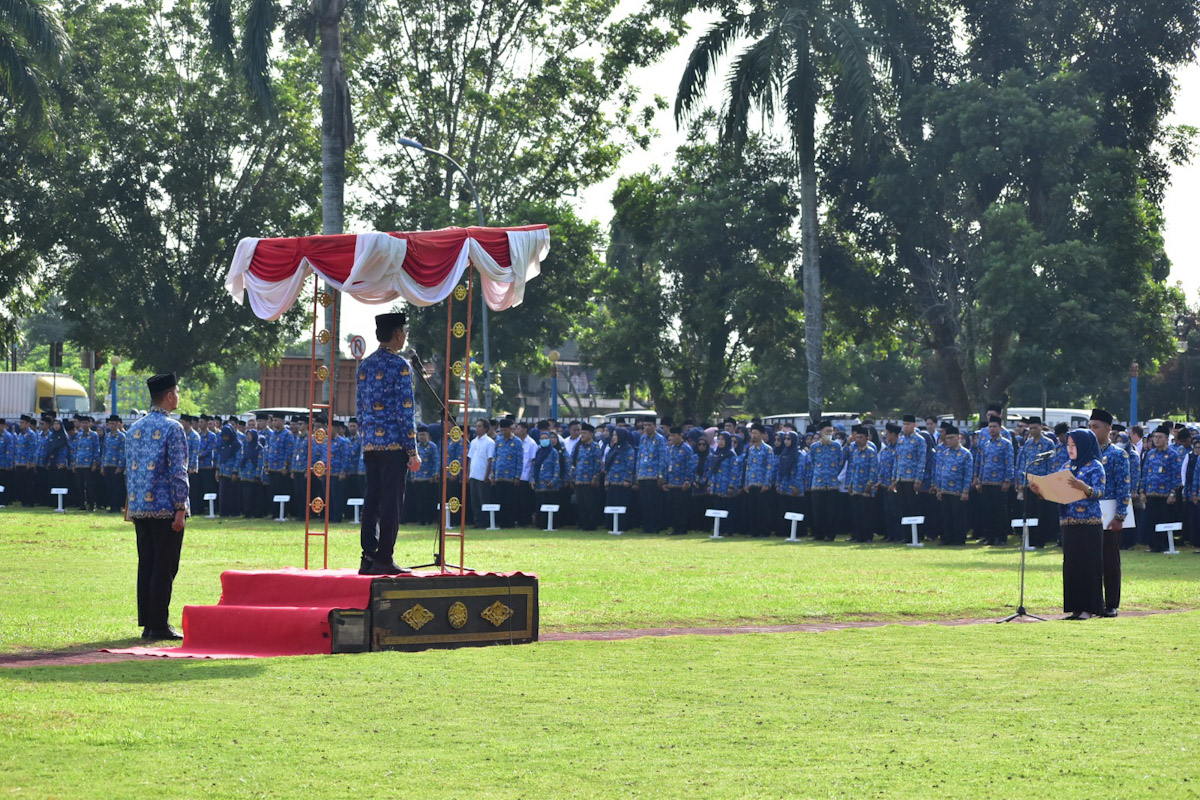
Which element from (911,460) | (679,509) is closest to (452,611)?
(911,460)

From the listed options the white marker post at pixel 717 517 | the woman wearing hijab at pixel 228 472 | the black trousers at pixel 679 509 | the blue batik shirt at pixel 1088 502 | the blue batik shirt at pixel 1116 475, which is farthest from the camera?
the woman wearing hijab at pixel 228 472

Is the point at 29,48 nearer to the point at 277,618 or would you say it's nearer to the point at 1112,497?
the point at 277,618

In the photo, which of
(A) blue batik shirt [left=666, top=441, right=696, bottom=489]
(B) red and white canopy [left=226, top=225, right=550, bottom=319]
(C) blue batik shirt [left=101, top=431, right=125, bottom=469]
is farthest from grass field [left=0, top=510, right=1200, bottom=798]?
Result: (C) blue batik shirt [left=101, top=431, right=125, bottom=469]

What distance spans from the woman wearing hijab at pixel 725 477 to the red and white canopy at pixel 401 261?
14.0 m

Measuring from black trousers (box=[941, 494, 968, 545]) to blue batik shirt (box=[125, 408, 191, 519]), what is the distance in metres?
14.2

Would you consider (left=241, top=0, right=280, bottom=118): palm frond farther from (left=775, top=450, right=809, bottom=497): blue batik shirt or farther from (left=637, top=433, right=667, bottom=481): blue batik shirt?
(left=775, top=450, right=809, bottom=497): blue batik shirt

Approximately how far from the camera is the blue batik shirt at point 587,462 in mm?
26547

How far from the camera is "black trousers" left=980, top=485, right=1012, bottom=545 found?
22531 mm

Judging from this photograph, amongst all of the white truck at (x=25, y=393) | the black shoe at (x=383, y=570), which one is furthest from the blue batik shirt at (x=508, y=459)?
the white truck at (x=25, y=393)

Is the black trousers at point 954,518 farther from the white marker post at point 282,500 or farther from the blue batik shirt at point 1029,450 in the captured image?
the white marker post at point 282,500

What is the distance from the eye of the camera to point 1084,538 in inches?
518

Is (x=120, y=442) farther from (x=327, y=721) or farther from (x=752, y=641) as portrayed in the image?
(x=327, y=721)

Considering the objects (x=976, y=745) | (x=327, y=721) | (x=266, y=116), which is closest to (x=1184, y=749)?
(x=976, y=745)

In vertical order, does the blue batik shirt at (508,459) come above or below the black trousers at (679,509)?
above
